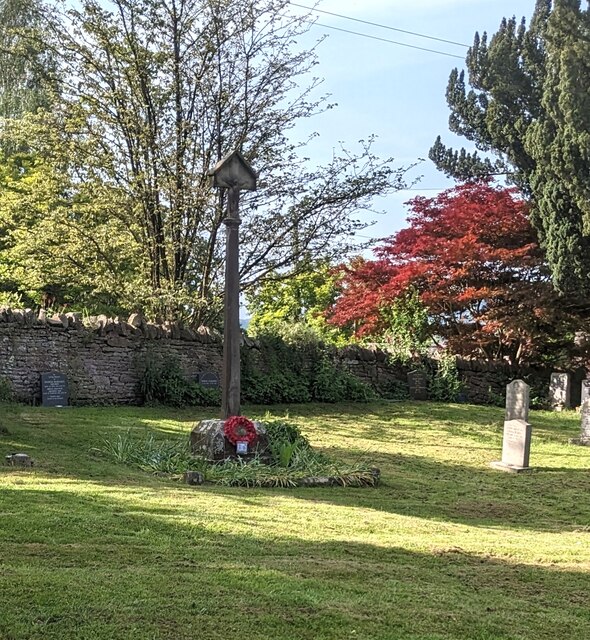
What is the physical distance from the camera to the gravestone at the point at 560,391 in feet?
63.9

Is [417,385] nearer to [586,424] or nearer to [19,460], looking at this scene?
[586,424]

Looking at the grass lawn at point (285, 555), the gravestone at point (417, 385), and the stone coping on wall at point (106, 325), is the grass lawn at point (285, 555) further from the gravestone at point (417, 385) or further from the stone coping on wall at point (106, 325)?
the gravestone at point (417, 385)

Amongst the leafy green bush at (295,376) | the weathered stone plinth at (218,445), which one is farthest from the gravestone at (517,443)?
the leafy green bush at (295,376)

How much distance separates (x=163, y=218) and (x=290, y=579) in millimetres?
13482

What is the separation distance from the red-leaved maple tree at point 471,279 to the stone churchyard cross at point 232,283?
996 cm

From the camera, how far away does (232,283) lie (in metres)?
9.80

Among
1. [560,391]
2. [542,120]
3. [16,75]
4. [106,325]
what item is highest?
[16,75]

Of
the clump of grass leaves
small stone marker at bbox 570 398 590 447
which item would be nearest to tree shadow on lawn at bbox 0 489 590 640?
the clump of grass leaves

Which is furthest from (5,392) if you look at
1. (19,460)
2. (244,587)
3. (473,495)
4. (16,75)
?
(16,75)

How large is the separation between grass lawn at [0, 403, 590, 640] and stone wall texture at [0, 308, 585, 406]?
401 cm

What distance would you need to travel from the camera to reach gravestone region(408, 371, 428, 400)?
19078 mm

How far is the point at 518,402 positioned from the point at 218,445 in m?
4.87

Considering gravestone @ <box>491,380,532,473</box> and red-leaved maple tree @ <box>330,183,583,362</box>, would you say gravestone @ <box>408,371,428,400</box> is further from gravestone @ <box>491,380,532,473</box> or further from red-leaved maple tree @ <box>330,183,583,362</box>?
gravestone @ <box>491,380,532,473</box>

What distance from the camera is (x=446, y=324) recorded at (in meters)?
20.5
